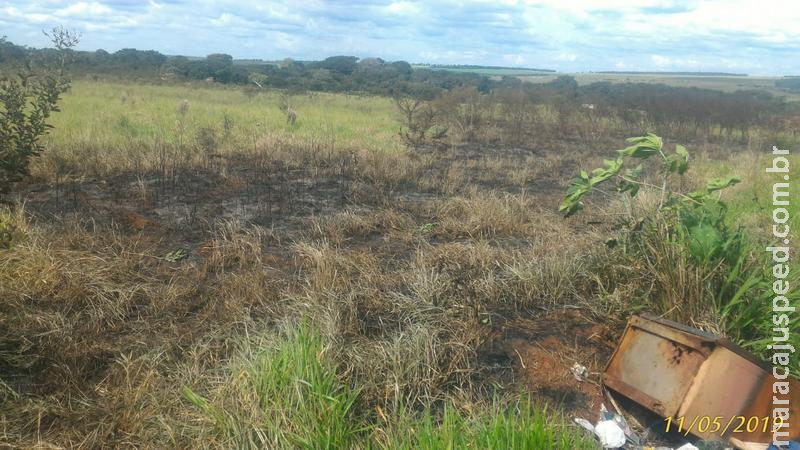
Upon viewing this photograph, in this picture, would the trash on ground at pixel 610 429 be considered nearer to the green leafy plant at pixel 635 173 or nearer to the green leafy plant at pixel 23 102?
the green leafy plant at pixel 635 173

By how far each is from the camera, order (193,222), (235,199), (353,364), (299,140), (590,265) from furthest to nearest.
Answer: (299,140), (235,199), (193,222), (590,265), (353,364)

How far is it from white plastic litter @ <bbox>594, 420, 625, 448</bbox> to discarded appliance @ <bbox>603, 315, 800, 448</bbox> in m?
0.22

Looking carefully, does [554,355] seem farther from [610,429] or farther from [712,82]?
[712,82]

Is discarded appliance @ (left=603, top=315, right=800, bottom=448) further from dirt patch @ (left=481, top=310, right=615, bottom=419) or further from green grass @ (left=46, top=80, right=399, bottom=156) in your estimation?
green grass @ (left=46, top=80, right=399, bottom=156)

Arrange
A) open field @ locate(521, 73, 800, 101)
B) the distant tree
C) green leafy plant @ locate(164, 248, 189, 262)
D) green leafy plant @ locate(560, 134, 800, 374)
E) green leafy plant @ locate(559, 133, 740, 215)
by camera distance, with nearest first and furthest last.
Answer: green leafy plant @ locate(560, 134, 800, 374) → green leafy plant @ locate(559, 133, 740, 215) → green leafy plant @ locate(164, 248, 189, 262) → open field @ locate(521, 73, 800, 101) → the distant tree

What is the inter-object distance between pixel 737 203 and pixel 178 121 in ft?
33.7

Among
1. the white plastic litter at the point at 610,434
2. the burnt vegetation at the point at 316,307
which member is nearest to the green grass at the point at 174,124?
the burnt vegetation at the point at 316,307

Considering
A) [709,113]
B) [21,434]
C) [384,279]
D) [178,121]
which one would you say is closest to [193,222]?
[384,279]

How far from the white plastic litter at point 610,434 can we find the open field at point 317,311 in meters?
0.19

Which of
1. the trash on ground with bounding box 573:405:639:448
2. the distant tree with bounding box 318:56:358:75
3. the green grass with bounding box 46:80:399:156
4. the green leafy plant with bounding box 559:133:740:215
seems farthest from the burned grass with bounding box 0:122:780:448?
the distant tree with bounding box 318:56:358:75

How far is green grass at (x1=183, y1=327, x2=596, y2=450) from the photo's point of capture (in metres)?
2.33

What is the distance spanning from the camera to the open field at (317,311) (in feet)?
9.00

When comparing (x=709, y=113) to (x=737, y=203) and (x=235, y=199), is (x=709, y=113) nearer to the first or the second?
(x=737, y=203)

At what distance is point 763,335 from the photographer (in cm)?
332
